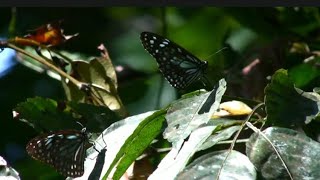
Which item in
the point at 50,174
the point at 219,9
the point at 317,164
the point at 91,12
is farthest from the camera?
the point at 91,12

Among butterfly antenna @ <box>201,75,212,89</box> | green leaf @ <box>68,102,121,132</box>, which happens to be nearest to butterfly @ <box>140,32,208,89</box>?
butterfly antenna @ <box>201,75,212,89</box>

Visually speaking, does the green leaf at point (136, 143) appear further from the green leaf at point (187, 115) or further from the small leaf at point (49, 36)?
the small leaf at point (49, 36)

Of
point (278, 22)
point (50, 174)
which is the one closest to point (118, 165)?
point (50, 174)

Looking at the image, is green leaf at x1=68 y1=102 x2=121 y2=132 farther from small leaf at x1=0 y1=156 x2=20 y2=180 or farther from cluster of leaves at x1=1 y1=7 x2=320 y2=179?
small leaf at x1=0 y1=156 x2=20 y2=180

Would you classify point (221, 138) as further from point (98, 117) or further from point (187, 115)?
point (98, 117)

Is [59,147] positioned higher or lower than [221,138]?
lower

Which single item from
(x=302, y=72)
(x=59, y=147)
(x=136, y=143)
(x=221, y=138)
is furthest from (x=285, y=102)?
(x=302, y=72)

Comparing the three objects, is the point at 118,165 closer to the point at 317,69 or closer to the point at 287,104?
the point at 287,104
